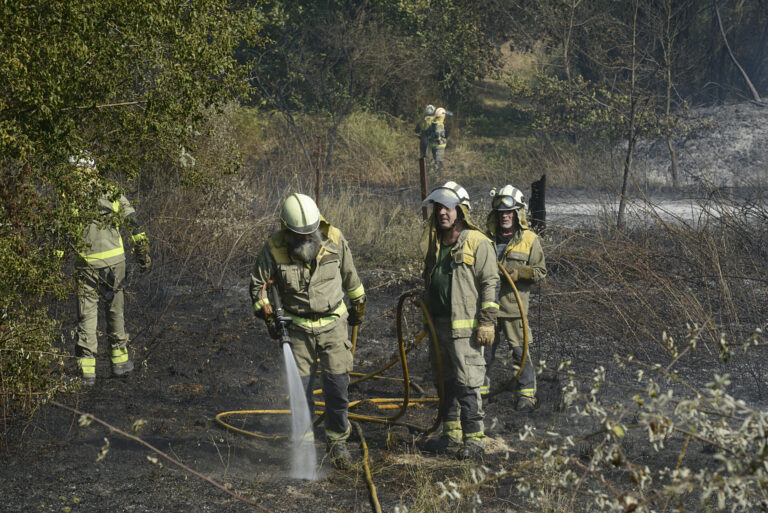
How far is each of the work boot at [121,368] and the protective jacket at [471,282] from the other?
318cm

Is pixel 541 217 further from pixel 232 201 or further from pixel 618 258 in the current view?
pixel 232 201

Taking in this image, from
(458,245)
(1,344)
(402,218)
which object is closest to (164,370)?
(1,344)

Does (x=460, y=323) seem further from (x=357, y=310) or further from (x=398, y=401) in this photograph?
(x=398, y=401)

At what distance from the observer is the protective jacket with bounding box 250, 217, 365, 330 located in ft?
16.7

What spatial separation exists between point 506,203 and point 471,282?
1.07m

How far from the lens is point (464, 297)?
518 centimetres

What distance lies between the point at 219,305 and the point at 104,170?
4012mm

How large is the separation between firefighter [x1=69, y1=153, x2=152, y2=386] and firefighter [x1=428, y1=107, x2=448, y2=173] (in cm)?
1226

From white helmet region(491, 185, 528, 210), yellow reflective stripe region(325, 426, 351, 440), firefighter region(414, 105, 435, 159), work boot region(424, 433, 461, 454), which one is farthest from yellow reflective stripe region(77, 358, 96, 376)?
firefighter region(414, 105, 435, 159)

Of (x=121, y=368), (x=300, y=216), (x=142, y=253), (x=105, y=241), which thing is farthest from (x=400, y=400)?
(x=105, y=241)

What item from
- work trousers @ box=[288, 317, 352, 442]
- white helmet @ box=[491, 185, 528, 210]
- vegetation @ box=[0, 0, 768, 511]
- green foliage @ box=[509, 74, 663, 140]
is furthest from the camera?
green foliage @ box=[509, 74, 663, 140]

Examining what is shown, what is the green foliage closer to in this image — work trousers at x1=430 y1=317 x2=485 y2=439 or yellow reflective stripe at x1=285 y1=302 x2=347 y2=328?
work trousers at x1=430 y1=317 x2=485 y2=439

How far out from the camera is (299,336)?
16.9ft

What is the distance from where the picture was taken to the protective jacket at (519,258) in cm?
611
